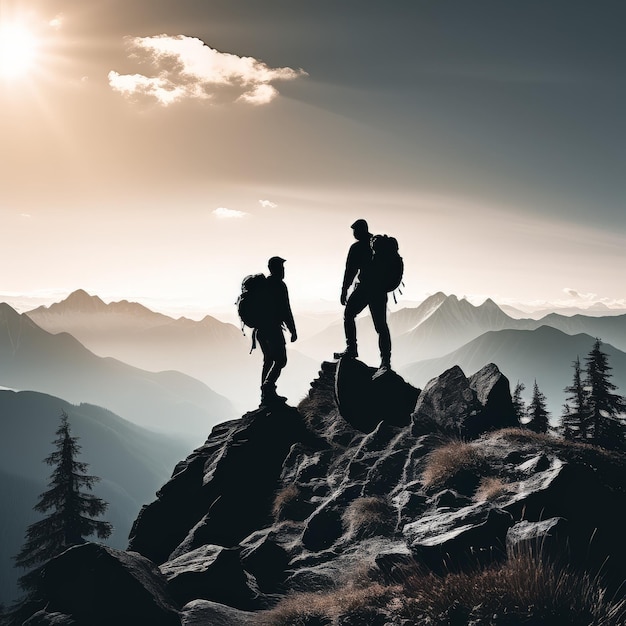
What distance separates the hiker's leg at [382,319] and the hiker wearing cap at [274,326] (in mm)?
2895

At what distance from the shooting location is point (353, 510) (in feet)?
34.1

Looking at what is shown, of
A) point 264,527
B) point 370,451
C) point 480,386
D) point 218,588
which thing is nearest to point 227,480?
point 264,527

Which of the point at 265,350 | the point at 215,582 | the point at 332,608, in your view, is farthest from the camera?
the point at 265,350

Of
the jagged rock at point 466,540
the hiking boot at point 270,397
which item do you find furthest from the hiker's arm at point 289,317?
the jagged rock at point 466,540

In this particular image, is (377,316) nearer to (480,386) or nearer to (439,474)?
(480,386)

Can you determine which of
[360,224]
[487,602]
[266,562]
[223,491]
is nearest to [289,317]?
[360,224]

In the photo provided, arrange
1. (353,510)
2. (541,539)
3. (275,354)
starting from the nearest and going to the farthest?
(541,539)
(353,510)
(275,354)

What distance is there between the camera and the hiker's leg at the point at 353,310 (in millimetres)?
15102

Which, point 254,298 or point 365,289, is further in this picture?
point 254,298

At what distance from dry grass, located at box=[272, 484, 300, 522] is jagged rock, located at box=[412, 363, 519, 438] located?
12.0 ft

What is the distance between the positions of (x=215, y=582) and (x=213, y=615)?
42.6 inches

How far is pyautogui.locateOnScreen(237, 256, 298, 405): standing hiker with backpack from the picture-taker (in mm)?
15734

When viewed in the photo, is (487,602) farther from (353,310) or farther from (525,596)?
(353,310)

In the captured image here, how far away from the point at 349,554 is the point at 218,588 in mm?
2647
